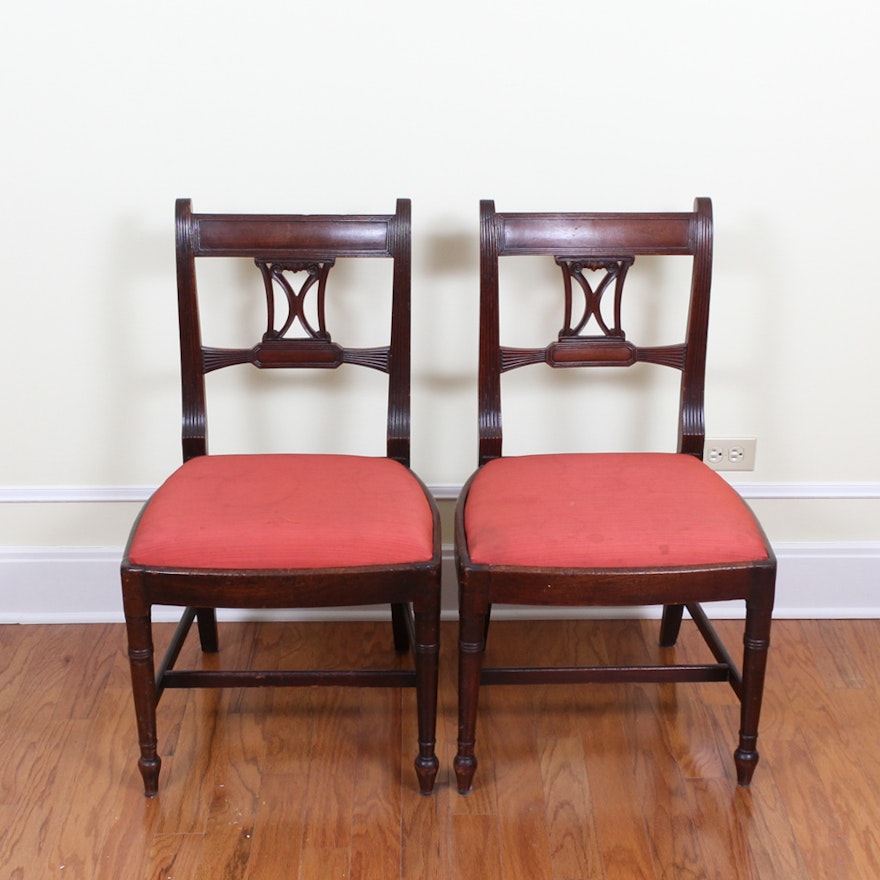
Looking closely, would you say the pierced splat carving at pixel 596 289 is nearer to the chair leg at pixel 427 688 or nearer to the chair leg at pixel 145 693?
the chair leg at pixel 427 688

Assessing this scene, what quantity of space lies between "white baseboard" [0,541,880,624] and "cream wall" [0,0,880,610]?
0.25 meters

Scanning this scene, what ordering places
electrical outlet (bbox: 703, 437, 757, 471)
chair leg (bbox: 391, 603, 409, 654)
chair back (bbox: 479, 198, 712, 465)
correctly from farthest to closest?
electrical outlet (bbox: 703, 437, 757, 471) < chair leg (bbox: 391, 603, 409, 654) < chair back (bbox: 479, 198, 712, 465)

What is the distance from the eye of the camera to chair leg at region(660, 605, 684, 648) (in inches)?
98.2

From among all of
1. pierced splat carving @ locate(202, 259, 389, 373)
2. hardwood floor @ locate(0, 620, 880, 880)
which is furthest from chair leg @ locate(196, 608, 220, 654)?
pierced splat carving @ locate(202, 259, 389, 373)

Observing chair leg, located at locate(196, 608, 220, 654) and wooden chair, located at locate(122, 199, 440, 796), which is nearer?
wooden chair, located at locate(122, 199, 440, 796)

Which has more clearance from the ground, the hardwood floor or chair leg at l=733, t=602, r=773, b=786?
chair leg at l=733, t=602, r=773, b=786

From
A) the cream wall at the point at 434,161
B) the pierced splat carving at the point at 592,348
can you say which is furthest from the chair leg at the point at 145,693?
the pierced splat carving at the point at 592,348

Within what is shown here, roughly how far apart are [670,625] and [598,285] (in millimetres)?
780

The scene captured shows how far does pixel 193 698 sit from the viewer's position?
2363 millimetres

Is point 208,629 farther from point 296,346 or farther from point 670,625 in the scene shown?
point 670,625

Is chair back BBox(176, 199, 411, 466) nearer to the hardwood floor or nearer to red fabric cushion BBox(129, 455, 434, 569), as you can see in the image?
red fabric cushion BBox(129, 455, 434, 569)

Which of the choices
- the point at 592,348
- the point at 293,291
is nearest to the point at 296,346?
the point at 293,291

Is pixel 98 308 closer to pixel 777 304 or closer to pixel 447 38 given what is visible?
pixel 447 38

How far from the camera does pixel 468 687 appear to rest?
2.00 m
